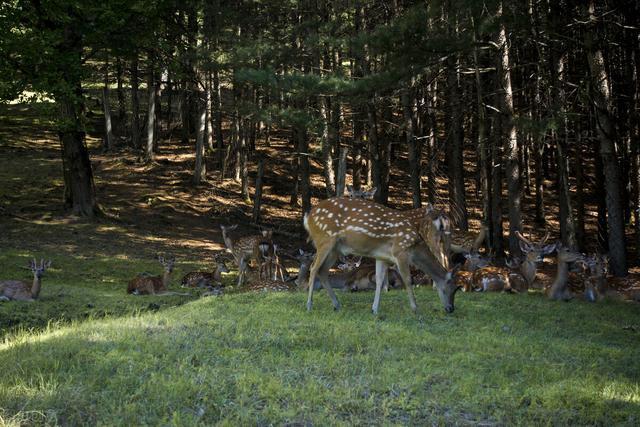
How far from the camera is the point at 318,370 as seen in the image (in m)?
6.48

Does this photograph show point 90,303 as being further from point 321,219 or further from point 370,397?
point 370,397

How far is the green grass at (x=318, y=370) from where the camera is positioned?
544 centimetres

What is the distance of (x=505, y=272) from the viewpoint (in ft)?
45.4

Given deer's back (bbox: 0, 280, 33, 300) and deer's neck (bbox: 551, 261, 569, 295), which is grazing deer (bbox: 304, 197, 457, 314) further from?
deer's back (bbox: 0, 280, 33, 300)

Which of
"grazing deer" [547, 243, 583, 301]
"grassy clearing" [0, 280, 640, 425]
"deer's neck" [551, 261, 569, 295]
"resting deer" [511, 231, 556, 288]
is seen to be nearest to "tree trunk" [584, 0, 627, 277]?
"resting deer" [511, 231, 556, 288]

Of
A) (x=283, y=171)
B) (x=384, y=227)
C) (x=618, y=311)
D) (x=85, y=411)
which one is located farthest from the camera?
(x=283, y=171)

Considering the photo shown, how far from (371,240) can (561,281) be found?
15.4 ft

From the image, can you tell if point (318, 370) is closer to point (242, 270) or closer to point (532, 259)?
point (532, 259)

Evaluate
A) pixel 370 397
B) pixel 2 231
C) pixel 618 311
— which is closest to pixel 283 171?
pixel 2 231

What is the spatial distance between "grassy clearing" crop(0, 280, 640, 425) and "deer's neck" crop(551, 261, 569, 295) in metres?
3.40

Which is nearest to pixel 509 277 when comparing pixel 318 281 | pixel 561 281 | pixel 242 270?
pixel 561 281

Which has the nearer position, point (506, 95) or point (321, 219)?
point (321, 219)

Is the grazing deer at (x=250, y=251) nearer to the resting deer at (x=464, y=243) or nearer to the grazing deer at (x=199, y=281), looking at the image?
the grazing deer at (x=199, y=281)

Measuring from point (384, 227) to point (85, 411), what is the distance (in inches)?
212
